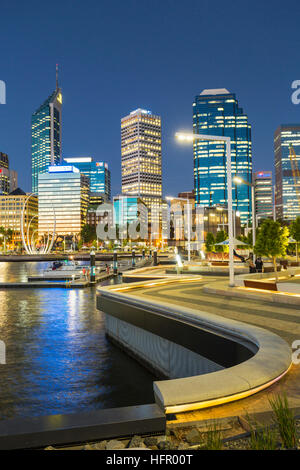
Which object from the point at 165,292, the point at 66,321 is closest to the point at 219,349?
the point at 165,292

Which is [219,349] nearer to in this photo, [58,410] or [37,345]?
[58,410]

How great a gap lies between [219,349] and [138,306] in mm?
5223

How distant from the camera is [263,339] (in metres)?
7.76

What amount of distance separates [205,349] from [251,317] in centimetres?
Result: 294

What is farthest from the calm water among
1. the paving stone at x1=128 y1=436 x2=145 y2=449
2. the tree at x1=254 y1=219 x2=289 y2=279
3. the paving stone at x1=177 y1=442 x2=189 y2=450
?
the tree at x1=254 y1=219 x2=289 y2=279

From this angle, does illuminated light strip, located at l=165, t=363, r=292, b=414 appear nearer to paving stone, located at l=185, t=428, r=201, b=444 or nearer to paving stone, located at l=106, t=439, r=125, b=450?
paving stone, located at l=185, t=428, r=201, b=444

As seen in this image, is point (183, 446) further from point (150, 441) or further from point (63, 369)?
point (63, 369)

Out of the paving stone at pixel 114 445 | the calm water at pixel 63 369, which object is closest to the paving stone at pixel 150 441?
the paving stone at pixel 114 445

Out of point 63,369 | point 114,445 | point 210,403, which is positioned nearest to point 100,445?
point 114,445

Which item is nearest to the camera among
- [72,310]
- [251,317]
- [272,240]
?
[251,317]

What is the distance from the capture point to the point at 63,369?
41.6ft

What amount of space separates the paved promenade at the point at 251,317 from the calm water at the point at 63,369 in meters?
3.45

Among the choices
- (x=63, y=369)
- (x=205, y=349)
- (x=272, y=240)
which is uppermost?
(x=272, y=240)

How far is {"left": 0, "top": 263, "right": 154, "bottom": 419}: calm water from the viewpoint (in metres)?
9.99
